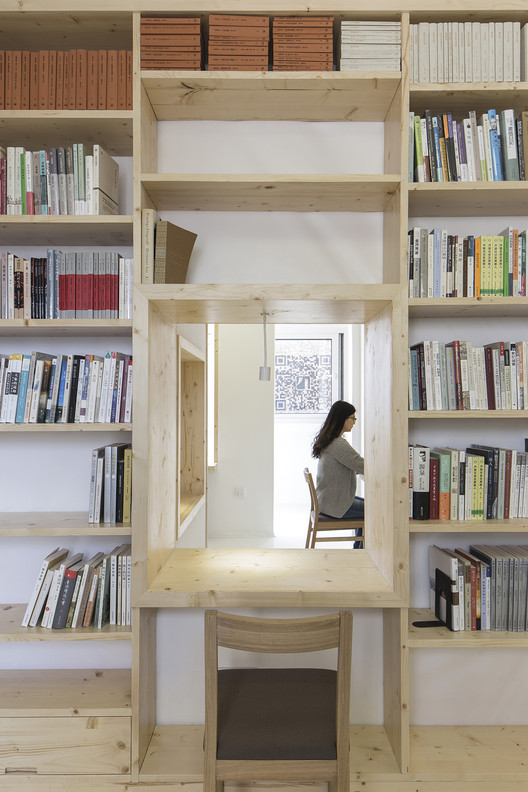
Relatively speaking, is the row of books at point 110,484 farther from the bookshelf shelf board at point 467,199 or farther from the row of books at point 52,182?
the bookshelf shelf board at point 467,199

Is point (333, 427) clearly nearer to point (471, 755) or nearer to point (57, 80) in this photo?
point (471, 755)

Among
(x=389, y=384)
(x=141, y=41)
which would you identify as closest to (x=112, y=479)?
(x=389, y=384)

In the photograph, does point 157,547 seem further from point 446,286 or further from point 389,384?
point 446,286

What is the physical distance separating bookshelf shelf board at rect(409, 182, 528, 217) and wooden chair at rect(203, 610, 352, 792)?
137 cm

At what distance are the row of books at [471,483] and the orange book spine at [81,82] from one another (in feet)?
5.36

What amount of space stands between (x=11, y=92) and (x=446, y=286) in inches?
63.8

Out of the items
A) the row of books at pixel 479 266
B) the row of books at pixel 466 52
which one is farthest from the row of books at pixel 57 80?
the row of books at pixel 479 266

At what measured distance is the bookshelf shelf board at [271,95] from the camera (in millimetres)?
1832

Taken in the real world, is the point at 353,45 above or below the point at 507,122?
above

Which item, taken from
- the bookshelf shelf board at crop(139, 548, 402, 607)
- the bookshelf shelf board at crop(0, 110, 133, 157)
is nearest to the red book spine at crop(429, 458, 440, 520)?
the bookshelf shelf board at crop(139, 548, 402, 607)

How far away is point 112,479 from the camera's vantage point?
1.89 m

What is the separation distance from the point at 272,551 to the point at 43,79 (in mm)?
1904

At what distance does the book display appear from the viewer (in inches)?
70.6

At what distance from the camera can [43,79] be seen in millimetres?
1888
